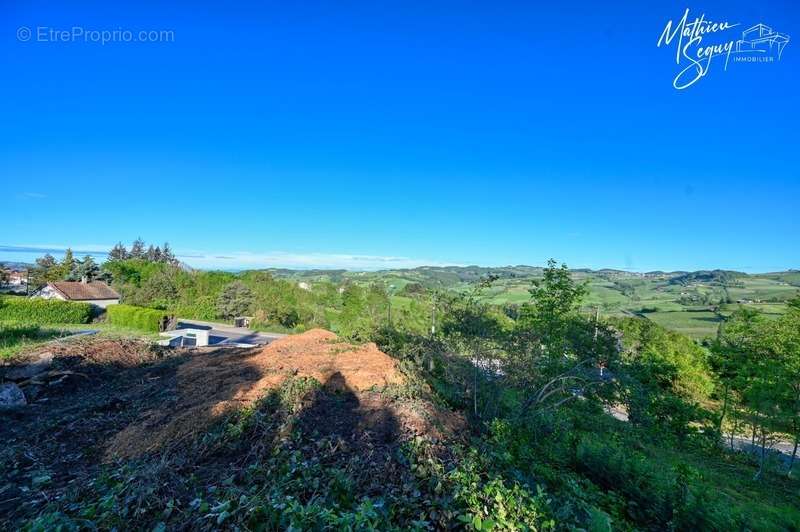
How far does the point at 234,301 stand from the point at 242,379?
76.2 ft

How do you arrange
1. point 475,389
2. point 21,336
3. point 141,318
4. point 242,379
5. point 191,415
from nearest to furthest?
point 191,415 < point 242,379 < point 475,389 < point 21,336 < point 141,318

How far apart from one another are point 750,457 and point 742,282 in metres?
38.2

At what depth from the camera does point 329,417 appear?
4.82 m

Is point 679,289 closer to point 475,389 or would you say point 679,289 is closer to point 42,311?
point 475,389

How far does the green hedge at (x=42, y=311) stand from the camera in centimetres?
1952

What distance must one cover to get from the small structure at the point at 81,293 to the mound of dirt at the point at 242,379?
26321 mm

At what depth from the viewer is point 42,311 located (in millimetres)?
20703

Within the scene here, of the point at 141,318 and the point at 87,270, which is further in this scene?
the point at 87,270

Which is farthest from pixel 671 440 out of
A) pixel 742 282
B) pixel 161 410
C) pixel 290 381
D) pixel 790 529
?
pixel 742 282

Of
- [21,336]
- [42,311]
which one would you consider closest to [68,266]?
[42,311]

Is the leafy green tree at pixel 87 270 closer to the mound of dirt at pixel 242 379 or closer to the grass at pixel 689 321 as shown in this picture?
the mound of dirt at pixel 242 379

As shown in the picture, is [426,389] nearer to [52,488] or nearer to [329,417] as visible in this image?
[329,417]

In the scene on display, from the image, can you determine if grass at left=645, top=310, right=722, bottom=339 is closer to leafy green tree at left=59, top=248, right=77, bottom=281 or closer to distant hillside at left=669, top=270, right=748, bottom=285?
distant hillside at left=669, top=270, right=748, bottom=285

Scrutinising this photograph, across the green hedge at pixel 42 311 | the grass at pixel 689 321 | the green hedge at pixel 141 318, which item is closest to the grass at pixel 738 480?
the grass at pixel 689 321
